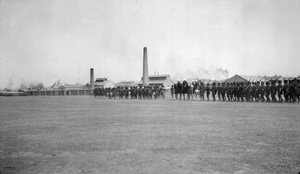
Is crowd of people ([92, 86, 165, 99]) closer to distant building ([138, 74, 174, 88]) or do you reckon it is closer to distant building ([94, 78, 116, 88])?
distant building ([138, 74, 174, 88])

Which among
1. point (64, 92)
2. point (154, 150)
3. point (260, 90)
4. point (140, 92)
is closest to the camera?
point (154, 150)

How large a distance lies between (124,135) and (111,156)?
242 cm

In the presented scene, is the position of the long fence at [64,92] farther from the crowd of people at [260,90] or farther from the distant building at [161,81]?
the crowd of people at [260,90]

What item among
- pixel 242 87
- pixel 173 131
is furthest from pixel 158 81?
pixel 173 131

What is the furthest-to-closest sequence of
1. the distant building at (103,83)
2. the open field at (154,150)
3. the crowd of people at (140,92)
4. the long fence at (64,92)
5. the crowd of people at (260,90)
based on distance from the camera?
the distant building at (103,83) < the long fence at (64,92) < the crowd of people at (140,92) < the crowd of people at (260,90) < the open field at (154,150)

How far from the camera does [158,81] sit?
92.1 metres

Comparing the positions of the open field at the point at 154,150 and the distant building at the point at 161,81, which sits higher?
the distant building at the point at 161,81

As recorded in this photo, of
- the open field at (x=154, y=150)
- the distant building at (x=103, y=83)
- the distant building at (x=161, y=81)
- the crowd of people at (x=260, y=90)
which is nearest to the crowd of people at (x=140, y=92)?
the crowd of people at (x=260, y=90)

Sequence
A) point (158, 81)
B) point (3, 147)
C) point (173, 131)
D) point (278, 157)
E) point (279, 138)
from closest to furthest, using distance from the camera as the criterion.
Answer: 1. point (278, 157)
2. point (3, 147)
3. point (279, 138)
4. point (173, 131)
5. point (158, 81)

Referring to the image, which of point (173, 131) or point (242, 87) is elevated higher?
point (242, 87)

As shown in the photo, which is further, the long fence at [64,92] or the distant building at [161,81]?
the distant building at [161,81]

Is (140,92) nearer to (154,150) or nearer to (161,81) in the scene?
(154,150)

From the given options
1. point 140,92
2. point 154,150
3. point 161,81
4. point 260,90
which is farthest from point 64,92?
point 154,150

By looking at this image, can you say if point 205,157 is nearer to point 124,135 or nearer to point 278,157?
point 278,157
